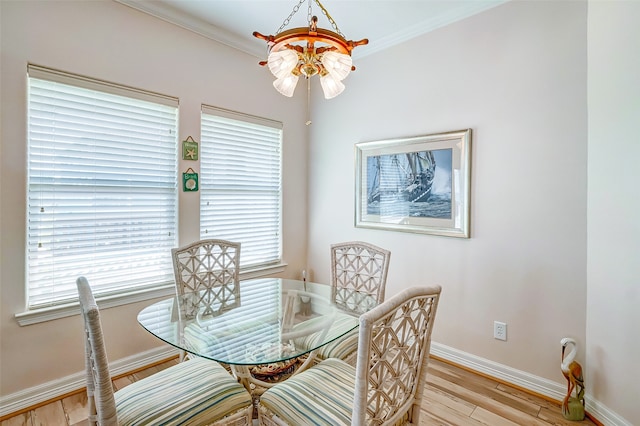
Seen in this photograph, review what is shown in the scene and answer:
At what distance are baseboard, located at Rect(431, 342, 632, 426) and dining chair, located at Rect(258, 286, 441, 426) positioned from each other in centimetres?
139

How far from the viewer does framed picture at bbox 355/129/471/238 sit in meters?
2.53

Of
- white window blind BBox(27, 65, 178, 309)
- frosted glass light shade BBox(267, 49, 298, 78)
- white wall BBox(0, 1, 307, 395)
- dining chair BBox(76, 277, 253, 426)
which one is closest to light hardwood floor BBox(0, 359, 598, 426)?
white wall BBox(0, 1, 307, 395)

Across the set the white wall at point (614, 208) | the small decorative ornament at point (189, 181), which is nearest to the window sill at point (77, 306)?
the small decorative ornament at point (189, 181)

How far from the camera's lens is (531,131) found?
7.26 ft

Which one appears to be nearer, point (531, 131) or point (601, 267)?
point (601, 267)

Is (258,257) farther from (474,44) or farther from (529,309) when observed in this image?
(474,44)

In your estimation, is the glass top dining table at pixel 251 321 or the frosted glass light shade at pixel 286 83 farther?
the frosted glass light shade at pixel 286 83

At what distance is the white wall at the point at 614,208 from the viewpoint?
1.74m

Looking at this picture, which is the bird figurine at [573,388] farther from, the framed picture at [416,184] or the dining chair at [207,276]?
the dining chair at [207,276]

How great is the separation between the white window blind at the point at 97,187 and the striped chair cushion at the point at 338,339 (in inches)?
59.7

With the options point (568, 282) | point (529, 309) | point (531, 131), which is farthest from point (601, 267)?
point (531, 131)

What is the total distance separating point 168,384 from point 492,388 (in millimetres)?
2135

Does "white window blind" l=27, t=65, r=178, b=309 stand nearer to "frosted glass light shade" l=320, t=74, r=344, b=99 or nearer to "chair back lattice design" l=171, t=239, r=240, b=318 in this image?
"chair back lattice design" l=171, t=239, r=240, b=318

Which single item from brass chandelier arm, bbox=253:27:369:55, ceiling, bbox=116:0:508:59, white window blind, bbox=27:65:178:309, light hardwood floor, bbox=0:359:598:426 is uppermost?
ceiling, bbox=116:0:508:59
